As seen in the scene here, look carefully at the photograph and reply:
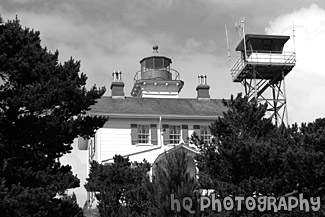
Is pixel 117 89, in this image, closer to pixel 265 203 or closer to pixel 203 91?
pixel 203 91

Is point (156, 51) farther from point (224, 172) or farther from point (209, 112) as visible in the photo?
point (224, 172)

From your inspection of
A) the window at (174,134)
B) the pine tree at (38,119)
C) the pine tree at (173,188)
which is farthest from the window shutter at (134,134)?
the pine tree at (173,188)

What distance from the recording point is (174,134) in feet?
139

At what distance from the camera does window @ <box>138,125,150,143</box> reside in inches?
1651

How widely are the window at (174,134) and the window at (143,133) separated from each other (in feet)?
5.16

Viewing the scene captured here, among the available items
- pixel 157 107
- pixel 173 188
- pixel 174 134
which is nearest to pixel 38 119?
pixel 173 188

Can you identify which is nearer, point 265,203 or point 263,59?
point 265,203

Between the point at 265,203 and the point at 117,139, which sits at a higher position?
the point at 117,139

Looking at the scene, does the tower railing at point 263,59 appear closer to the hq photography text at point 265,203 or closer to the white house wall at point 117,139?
the white house wall at point 117,139

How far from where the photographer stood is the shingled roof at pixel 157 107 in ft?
138

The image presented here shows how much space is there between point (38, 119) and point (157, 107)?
23.4 m

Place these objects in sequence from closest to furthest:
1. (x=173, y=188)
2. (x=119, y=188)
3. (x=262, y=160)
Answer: (x=173, y=188) → (x=262, y=160) → (x=119, y=188)

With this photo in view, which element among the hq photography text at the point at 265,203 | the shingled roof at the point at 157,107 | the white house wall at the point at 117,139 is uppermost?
the shingled roof at the point at 157,107

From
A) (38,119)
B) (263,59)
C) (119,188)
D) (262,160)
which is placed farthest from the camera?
Result: (263,59)
